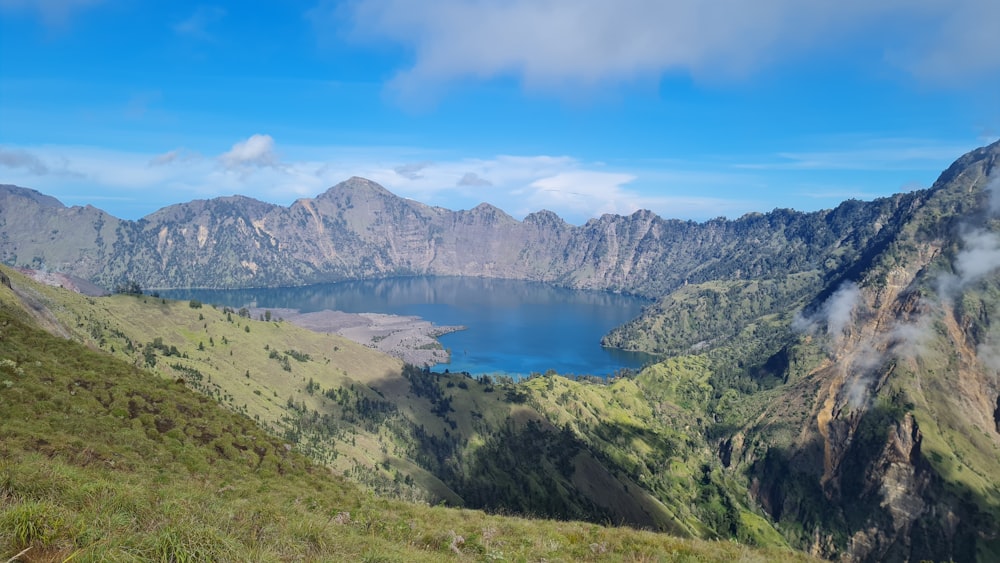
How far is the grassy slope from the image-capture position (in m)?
12.8

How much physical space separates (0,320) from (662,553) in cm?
6093

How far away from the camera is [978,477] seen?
196 metres

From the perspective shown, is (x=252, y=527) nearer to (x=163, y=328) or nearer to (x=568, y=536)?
(x=568, y=536)

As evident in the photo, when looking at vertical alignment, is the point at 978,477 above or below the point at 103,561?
below

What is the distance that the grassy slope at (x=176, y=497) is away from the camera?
12766 millimetres

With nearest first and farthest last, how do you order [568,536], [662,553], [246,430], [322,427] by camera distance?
1. [662,553]
2. [568,536]
3. [246,430]
4. [322,427]

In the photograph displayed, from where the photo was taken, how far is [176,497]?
19.2m

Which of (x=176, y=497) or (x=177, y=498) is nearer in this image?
(x=177, y=498)

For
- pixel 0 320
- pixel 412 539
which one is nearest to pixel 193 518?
pixel 412 539

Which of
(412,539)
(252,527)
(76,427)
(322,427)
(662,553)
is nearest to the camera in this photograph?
(252,527)

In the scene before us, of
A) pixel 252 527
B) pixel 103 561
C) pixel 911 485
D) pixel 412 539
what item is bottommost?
pixel 911 485

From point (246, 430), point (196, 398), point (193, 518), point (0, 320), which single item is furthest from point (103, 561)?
point (0, 320)

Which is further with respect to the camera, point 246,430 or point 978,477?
point 978,477

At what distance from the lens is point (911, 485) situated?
655 ft
